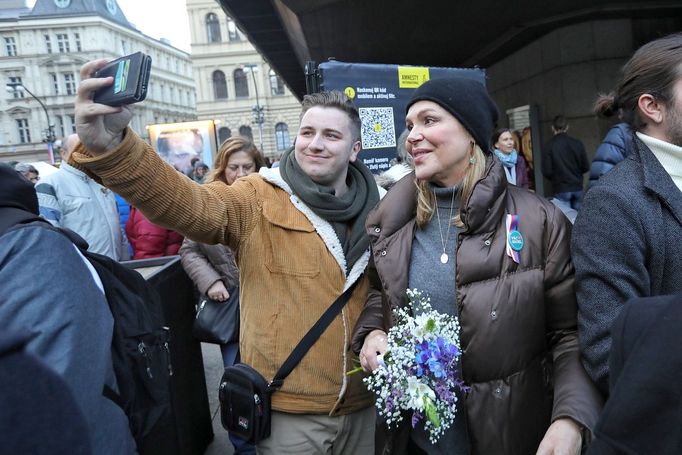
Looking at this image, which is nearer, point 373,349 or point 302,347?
point 373,349

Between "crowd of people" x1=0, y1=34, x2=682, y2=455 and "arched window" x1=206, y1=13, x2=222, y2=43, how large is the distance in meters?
65.5

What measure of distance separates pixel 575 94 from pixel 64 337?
13158 mm

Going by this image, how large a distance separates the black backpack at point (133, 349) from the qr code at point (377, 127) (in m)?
2.81

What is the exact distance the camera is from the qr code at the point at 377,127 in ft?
14.2

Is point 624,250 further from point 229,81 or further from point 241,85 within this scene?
point 241,85

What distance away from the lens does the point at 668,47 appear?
167 centimetres

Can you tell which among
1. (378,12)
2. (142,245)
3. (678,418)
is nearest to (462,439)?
(678,418)

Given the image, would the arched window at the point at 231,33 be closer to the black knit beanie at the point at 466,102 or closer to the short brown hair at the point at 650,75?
the black knit beanie at the point at 466,102

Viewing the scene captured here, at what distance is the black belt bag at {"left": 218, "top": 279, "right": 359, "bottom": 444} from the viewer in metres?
2.16

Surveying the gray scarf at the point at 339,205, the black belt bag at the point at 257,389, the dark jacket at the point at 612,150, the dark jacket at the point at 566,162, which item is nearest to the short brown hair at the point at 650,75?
the gray scarf at the point at 339,205

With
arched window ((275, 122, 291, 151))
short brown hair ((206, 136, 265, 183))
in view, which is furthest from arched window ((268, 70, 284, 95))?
short brown hair ((206, 136, 265, 183))

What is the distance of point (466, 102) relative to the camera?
1.93 m

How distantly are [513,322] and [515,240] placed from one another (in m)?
0.28

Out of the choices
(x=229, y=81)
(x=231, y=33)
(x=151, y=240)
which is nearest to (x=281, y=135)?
(x=229, y=81)
